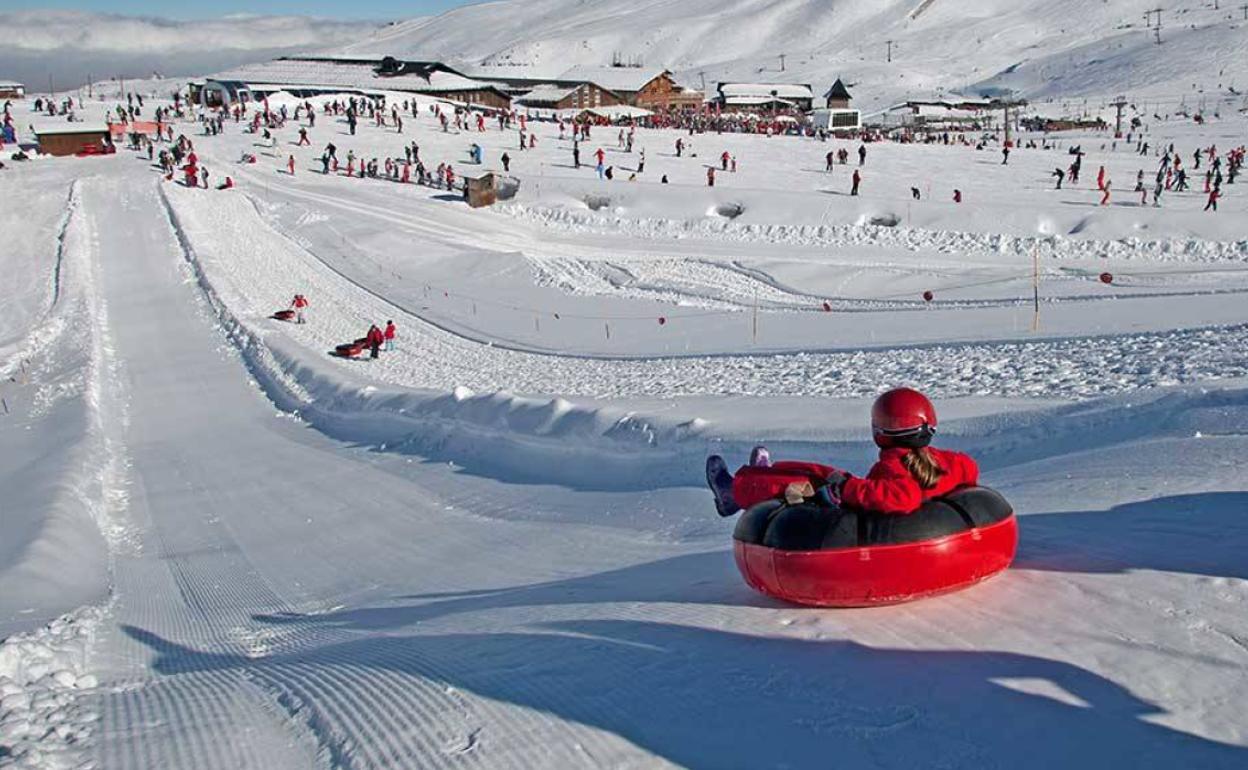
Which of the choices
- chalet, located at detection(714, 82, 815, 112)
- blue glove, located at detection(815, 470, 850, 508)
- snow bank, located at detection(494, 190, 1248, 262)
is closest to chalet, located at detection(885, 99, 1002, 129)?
chalet, located at detection(714, 82, 815, 112)

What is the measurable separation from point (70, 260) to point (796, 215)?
81.1 feet

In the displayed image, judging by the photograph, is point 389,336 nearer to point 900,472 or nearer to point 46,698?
point 46,698

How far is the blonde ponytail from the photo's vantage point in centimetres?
601

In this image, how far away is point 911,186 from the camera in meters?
45.3

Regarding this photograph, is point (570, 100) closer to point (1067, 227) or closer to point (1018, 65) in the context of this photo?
point (1067, 227)

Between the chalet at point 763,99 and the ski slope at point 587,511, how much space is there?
6804 cm

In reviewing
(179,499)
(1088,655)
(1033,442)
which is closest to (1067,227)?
(1033,442)

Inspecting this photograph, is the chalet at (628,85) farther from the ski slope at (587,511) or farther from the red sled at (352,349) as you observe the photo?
the red sled at (352,349)

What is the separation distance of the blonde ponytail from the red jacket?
0.09ft

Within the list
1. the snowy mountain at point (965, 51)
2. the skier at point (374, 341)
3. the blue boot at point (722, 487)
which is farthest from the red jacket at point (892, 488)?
the snowy mountain at point (965, 51)

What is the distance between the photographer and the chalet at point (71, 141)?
50500mm

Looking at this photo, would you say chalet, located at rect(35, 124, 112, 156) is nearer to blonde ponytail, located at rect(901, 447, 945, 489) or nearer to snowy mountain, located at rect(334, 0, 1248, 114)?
blonde ponytail, located at rect(901, 447, 945, 489)

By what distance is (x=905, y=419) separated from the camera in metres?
5.98

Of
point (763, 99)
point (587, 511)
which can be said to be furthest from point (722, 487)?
point (763, 99)
